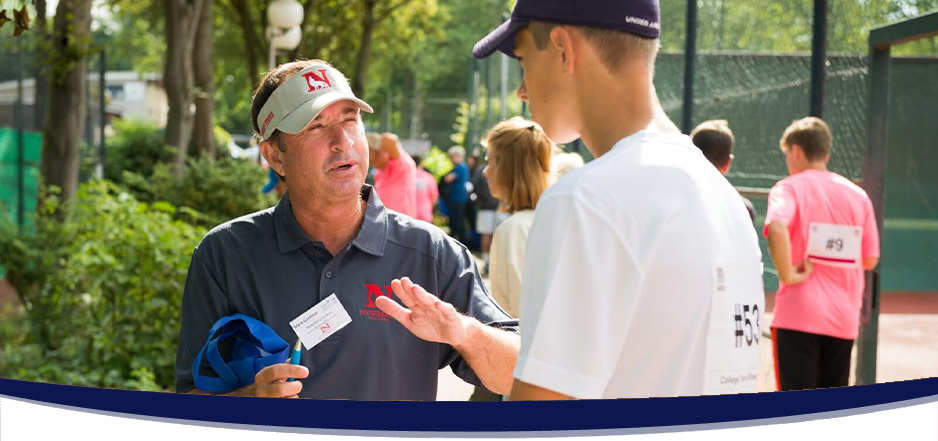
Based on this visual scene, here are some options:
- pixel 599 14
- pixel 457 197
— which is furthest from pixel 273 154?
pixel 457 197

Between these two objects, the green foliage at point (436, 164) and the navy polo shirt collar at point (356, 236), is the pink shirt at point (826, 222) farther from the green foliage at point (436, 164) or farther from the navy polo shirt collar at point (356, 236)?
the green foliage at point (436, 164)

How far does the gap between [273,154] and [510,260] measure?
1823mm

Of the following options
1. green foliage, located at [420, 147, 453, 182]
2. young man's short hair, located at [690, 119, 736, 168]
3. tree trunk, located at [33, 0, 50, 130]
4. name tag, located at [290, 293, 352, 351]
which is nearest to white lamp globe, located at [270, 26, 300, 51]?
tree trunk, located at [33, 0, 50, 130]

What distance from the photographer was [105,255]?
231 inches

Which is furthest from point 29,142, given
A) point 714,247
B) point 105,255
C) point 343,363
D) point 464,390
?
point 714,247

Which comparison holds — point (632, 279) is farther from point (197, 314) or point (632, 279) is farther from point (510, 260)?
point (510, 260)

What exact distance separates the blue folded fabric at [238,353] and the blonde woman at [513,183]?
6.92ft

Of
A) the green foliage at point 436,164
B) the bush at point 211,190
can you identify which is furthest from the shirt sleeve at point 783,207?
the green foliage at point 436,164

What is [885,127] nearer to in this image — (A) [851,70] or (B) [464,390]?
(A) [851,70]

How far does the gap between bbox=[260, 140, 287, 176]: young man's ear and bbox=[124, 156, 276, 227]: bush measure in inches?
315

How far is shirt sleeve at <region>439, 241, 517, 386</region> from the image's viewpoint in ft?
8.75

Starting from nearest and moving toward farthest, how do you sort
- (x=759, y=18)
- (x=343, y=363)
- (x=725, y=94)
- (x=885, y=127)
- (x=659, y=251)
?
(x=659, y=251) → (x=343, y=363) → (x=885, y=127) → (x=759, y=18) → (x=725, y=94)

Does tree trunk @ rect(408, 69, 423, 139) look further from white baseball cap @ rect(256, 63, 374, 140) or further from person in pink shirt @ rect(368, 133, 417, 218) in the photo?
white baseball cap @ rect(256, 63, 374, 140)

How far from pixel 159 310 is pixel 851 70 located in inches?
160
